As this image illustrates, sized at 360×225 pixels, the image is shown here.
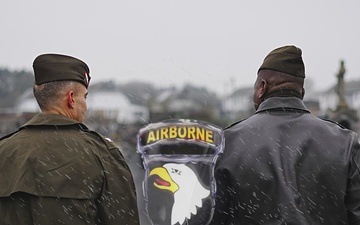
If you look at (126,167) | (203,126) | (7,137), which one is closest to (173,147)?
(203,126)

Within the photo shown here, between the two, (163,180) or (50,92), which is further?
(163,180)

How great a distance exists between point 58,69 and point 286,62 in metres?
1.30

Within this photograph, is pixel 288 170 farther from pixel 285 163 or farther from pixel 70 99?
pixel 70 99

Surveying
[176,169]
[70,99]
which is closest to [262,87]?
[176,169]

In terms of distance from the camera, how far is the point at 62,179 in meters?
2.72

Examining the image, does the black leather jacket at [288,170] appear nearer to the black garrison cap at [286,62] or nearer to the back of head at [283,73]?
the back of head at [283,73]

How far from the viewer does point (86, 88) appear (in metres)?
3.05

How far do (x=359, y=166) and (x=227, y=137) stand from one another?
29.8 inches

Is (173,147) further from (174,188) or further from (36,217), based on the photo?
(36,217)

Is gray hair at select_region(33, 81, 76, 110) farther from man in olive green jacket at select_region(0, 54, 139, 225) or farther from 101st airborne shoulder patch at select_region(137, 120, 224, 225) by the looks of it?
101st airborne shoulder patch at select_region(137, 120, 224, 225)

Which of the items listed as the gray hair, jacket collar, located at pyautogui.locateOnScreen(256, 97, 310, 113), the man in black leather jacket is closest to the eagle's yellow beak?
the man in black leather jacket

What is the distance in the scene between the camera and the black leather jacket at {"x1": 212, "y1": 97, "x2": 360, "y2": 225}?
10.1ft

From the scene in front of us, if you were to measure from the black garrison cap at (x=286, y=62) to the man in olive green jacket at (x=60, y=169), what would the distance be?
107 centimetres

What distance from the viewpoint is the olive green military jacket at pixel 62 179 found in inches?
107
